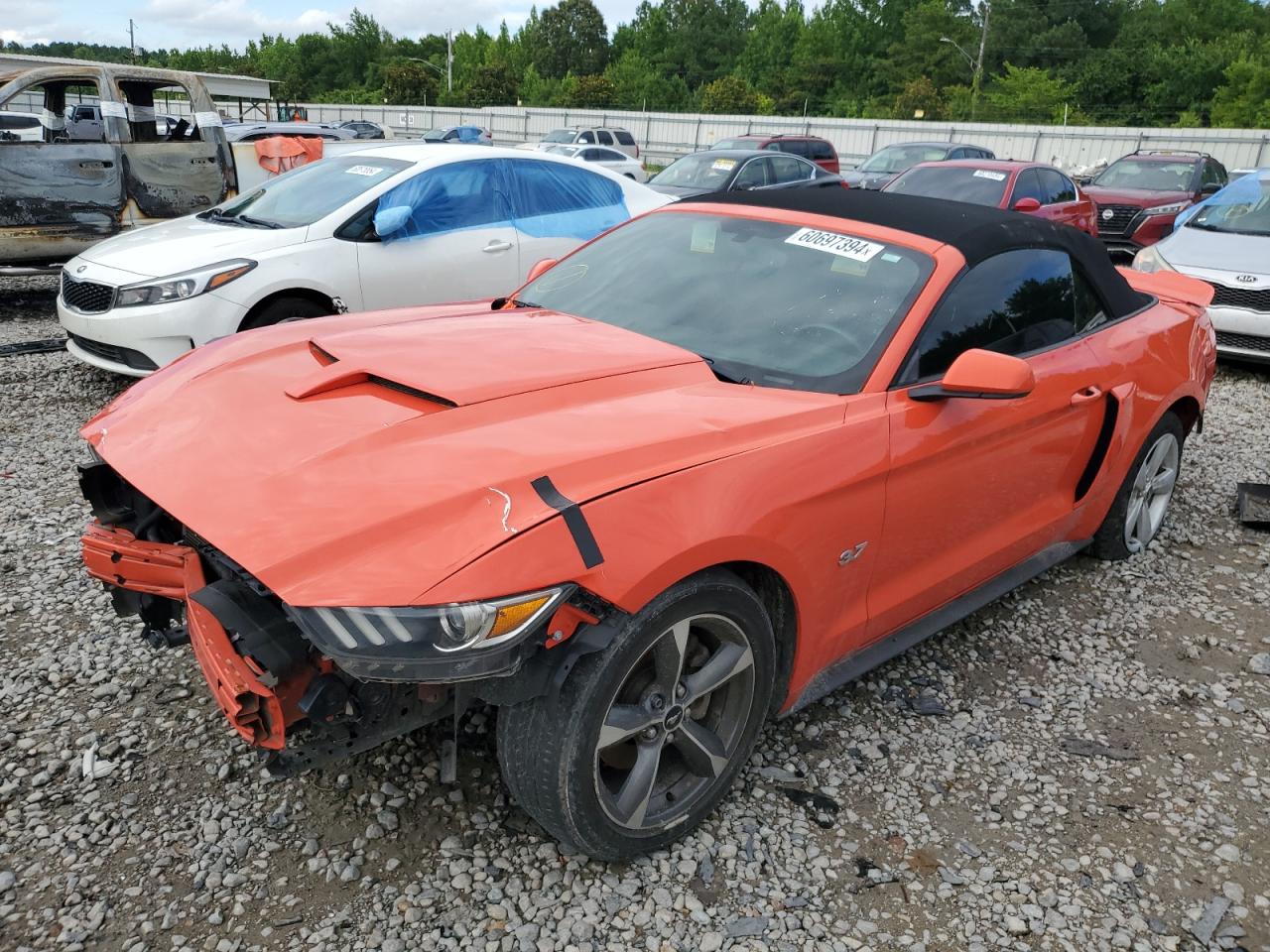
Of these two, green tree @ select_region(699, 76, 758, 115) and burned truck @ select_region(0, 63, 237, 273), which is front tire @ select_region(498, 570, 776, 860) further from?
green tree @ select_region(699, 76, 758, 115)

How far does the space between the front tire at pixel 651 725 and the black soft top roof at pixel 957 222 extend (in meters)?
1.57

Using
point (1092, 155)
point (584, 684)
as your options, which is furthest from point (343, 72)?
point (584, 684)

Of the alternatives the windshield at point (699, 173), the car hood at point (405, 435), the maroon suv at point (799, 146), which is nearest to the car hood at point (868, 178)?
the windshield at point (699, 173)

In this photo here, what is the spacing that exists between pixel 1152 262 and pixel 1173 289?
4400 millimetres

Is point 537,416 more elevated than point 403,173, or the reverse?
point 403,173

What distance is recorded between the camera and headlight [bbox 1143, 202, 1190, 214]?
12836mm

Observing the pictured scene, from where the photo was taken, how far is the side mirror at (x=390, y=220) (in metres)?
6.18

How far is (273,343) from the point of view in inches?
122

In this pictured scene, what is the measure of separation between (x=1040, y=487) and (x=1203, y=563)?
170 centimetres

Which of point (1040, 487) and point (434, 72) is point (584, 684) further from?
point (434, 72)

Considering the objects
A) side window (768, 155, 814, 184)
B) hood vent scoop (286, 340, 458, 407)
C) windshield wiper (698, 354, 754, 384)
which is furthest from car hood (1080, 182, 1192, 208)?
hood vent scoop (286, 340, 458, 407)

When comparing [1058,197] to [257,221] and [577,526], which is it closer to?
[257,221]

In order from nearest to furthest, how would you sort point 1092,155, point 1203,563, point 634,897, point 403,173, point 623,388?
point 634,897 → point 623,388 → point 1203,563 → point 403,173 → point 1092,155

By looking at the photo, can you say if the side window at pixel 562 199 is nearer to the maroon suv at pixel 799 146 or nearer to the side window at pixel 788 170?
the side window at pixel 788 170
